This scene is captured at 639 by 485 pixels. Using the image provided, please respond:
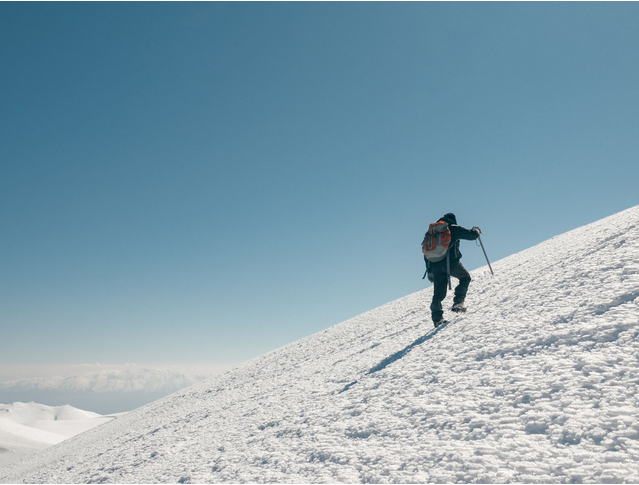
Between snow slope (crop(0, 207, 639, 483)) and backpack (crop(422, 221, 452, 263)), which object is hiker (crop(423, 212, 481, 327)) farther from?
snow slope (crop(0, 207, 639, 483))

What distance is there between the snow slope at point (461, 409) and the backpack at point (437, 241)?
4.31ft

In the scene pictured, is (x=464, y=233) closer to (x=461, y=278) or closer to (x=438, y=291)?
(x=461, y=278)

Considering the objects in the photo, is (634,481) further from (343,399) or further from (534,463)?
(343,399)

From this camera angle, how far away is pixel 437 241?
6906 mm

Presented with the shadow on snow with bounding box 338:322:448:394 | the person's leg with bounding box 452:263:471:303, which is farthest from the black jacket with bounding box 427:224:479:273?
the shadow on snow with bounding box 338:322:448:394

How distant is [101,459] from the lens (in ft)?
21.8

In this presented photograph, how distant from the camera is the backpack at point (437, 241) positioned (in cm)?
684

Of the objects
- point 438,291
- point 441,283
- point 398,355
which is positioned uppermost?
point 441,283

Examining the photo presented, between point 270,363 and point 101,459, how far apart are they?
5113mm

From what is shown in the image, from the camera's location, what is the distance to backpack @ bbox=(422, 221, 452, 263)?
6.84 metres

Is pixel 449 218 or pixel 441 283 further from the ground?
pixel 449 218

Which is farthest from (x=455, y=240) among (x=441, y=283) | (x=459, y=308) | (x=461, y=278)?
(x=459, y=308)

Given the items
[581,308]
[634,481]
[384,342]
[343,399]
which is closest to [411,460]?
[634,481]

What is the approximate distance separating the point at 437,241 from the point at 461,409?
3.95 metres
